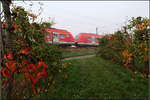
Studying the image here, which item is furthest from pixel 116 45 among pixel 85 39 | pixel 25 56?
pixel 85 39

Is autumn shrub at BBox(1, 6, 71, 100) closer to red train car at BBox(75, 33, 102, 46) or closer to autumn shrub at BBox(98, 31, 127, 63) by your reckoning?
autumn shrub at BBox(98, 31, 127, 63)

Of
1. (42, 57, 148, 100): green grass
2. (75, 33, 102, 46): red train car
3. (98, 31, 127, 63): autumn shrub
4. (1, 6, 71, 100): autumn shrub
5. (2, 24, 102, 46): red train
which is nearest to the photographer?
(1, 6, 71, 100): autumn shrub

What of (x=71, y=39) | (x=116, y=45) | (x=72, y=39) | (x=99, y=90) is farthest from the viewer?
(x=72, y=39)

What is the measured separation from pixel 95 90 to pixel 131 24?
286 centimetres

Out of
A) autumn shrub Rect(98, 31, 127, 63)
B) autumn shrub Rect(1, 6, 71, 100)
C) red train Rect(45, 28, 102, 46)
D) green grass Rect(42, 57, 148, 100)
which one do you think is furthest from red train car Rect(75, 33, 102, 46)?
autumn shrub Rect(1, 6, 71, 100)

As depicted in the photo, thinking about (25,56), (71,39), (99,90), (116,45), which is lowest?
(99,90)

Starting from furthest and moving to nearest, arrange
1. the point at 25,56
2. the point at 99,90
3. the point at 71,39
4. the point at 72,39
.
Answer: the point at 72,39 < the point at 71,39 < the point at 99,90 < the point at 25,56

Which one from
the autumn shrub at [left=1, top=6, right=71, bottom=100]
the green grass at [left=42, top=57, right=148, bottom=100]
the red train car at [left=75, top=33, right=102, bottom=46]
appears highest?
the red train car at [left=75, top=33, right=102, bottom=46]

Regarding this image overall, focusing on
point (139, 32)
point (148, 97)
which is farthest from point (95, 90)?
point (139, 32)

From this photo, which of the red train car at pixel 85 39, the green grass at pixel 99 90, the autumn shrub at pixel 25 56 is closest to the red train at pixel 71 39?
the red train car at pixel 85 39

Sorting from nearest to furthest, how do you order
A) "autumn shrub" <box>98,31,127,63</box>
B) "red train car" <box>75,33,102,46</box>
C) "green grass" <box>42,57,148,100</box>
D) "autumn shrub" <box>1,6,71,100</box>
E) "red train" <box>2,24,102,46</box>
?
"autumn shrub" <box>1,6,71,100</box> → "green grass" <box>42,57,148,100</box> → "autumn shrub" <box>98,31,127,63</box> → "red train" <box>2,24,102,46</box> → "red train car" <box>75,33,102,46</box>

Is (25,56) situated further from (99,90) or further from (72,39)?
(72,39)

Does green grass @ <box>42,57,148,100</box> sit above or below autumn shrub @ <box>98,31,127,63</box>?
below

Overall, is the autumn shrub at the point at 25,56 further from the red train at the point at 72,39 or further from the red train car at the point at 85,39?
the red train car at the point at 85,39
